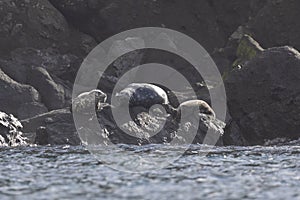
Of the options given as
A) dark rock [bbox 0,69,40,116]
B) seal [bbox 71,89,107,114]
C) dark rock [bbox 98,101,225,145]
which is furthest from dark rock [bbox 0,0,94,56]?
dark rock [bbox 98,101,225,145]

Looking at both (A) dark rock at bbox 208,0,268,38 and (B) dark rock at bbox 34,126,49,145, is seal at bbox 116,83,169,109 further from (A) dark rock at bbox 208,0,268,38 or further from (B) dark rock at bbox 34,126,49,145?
(A) dark rock at bbox 208,0,268,38

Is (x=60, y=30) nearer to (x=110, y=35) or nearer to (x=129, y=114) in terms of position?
(x=110, y=35)

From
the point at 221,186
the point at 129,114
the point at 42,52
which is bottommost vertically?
the point at 221,186

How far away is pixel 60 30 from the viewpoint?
1598 inches

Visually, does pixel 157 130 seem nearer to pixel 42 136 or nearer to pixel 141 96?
pixel 141 96

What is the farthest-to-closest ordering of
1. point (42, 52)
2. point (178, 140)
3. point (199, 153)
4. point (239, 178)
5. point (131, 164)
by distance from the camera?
point (42, 52), point (178, 140), point (199, 153), point (131, 164), point (239, 178)

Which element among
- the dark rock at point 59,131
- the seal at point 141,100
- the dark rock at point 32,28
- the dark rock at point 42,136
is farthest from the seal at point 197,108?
the dark rock at point 32,28

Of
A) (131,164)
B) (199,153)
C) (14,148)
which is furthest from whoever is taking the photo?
(14,148)

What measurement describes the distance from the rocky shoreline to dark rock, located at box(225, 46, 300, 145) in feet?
0.12

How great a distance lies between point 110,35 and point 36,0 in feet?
16.2

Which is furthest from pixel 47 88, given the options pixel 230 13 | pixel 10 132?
pixel 230 13

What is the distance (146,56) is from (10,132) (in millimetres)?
16848

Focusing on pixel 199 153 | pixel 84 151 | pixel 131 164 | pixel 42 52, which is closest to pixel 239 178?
pixel 131 164

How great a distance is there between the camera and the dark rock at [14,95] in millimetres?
32281
